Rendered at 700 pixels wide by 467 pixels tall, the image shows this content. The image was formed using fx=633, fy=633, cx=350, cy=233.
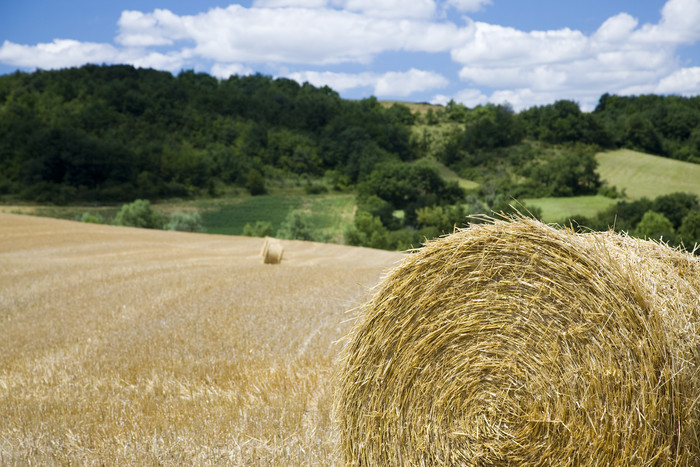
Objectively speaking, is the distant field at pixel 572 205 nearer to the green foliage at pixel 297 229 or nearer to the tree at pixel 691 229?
the tree at pixel 691 229

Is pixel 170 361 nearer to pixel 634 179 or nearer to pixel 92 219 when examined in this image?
pixel 92 219

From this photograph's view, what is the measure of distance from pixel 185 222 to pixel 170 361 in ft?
92.3

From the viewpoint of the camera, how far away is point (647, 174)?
3584 centimetres

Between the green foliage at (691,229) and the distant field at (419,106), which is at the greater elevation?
the distant field at (419,106)

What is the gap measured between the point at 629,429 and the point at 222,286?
8109 millimetres

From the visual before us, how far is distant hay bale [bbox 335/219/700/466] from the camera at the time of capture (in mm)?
2975

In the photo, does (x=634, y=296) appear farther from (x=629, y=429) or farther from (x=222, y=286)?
(x=222, y=286)

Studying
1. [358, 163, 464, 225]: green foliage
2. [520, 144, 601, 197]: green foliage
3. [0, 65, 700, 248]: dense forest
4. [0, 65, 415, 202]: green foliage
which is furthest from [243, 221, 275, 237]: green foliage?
[520, 144, 601, 197]: green foliage

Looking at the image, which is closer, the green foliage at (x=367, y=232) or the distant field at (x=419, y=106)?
the green foliage at (x=367, y=232)

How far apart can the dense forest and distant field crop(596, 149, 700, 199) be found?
34.3 inches

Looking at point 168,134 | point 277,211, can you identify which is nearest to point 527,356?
point 277,211

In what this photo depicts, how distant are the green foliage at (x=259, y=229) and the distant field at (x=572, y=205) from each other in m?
13.9

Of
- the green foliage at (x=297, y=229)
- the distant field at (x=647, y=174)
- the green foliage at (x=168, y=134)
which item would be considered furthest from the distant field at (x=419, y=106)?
the green foliage at (x=297, y=229)

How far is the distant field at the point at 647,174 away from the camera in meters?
34.1
